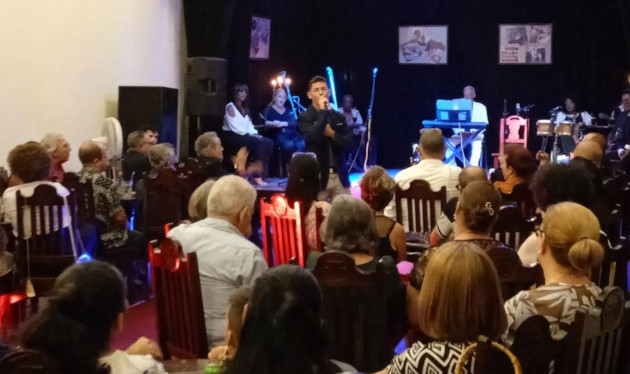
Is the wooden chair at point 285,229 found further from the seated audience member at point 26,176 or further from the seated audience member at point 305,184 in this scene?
the seated audience member at point 26,176

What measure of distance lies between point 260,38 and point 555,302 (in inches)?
408

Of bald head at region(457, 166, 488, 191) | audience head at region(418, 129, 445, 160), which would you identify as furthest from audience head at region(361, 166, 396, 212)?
audience head at region(418, 129, 445, 160)

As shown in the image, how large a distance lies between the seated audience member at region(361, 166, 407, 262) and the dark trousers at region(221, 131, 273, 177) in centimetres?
683

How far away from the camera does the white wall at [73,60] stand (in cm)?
755

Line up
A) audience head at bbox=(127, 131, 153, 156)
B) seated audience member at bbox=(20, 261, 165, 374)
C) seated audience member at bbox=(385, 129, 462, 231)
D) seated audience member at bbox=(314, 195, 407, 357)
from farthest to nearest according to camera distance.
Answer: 1. audience head at bbox=(127, 131, 153, 156)
2. seated audience member at bbox=(385, 129, 462, 231)
3. seated audience member at bbox=(314, 195, 407, 357)
4. seated audience member at bbox=(20, 261, 165, 374)

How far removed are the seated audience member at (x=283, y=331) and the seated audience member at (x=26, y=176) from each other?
3.41 metres

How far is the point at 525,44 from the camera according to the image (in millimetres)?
14500

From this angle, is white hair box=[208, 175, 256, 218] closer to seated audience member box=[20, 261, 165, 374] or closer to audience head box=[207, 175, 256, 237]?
audience head box=[207, 175, 256, 237]

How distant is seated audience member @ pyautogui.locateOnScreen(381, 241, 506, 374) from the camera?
7.12 ft

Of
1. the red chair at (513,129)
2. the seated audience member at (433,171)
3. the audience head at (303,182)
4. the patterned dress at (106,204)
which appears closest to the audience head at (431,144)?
the seated audience member at (433,171)

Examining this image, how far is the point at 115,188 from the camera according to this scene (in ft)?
19.4

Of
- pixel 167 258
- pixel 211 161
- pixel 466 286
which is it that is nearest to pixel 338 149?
pixel 211 161

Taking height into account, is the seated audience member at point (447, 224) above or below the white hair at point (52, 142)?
below

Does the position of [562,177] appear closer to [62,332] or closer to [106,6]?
[62,332]
